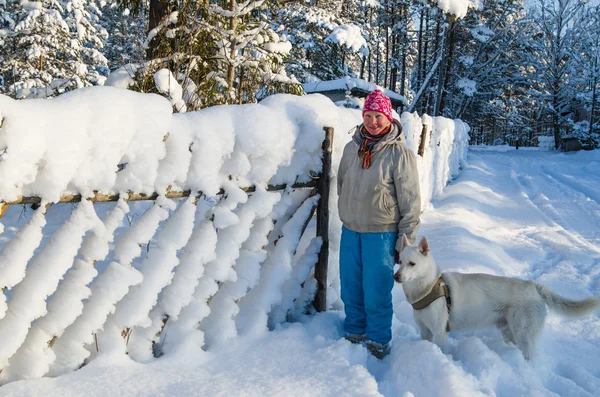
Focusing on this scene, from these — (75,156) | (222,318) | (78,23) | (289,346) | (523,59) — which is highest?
(523,59)

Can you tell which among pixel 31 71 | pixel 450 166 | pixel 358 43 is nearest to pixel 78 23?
pixel 31 71

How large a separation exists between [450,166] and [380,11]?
2422 centimetres

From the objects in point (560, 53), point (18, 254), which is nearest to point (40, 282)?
point (18, 254)

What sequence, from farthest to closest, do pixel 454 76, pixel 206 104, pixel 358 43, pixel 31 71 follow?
pixel 454 76 < pixel 31 71 < pixel 358 43 < pixel 206 104

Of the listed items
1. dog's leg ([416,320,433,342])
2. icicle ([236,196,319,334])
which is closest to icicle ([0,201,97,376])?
icicle ([236,196,319,334])

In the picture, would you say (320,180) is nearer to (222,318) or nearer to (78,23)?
(222,318)

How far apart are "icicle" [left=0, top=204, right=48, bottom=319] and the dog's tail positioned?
326 centimetres

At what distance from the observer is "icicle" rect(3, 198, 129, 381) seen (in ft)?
7.05

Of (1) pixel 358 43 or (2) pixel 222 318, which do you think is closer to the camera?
(2) pixel 222 318

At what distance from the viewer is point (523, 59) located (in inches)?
Answer: 1262

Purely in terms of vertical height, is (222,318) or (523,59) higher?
(523,59)

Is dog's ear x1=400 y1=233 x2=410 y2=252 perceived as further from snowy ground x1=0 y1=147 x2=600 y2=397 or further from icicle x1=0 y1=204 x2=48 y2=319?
icicle x1=0 y1=204 x2=48 y2=319

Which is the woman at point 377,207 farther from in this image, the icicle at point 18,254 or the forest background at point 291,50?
the forest background at point 291,50

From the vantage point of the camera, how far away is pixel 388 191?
2967mm
